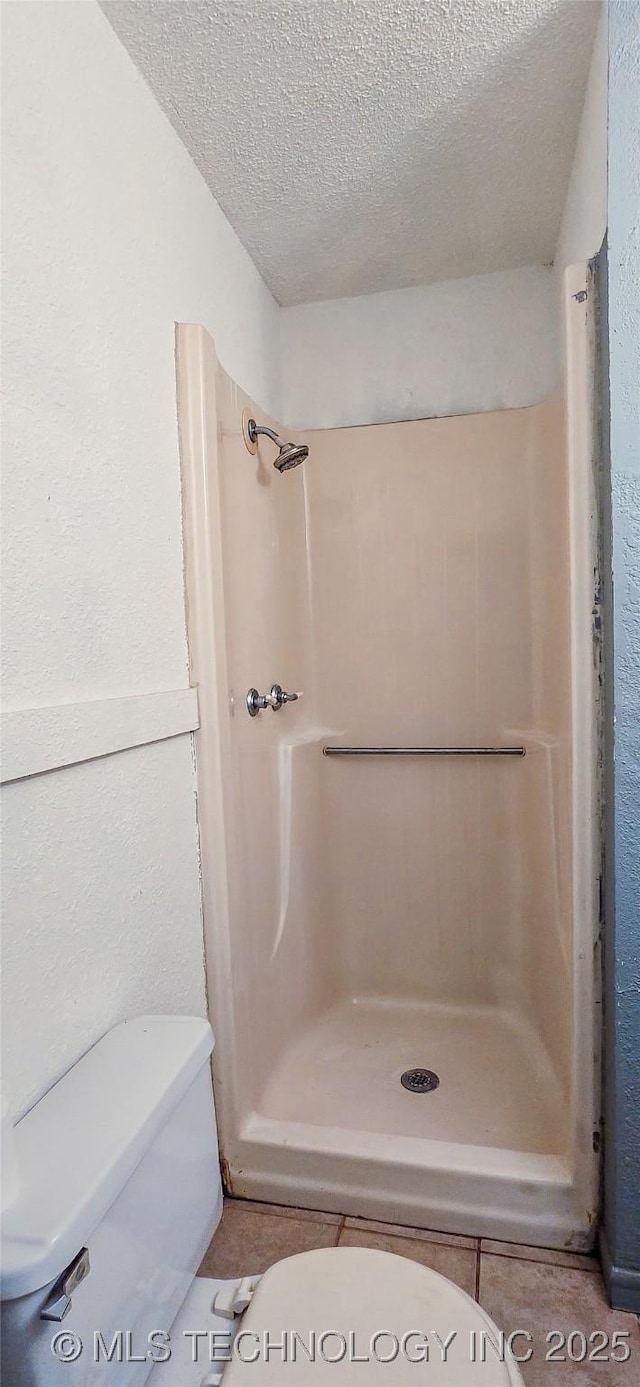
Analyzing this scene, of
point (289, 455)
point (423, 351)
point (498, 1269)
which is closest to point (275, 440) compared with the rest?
point (289, 455)

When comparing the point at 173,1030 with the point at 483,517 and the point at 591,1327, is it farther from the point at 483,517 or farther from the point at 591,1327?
the point at 483,517

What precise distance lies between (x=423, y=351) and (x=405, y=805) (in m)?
1.36

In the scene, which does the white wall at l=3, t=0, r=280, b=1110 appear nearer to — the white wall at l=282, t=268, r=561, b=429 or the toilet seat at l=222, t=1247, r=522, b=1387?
the toilet seat at l=222, t=1247, r=522, b=1387

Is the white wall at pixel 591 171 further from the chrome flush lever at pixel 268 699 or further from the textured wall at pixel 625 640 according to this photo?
the chrome flush lever at pixel 268 699

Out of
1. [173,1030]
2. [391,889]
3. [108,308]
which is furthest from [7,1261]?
[391,889]

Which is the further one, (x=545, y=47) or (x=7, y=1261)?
(x=545, y=47)

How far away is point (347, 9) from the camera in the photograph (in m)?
1.10

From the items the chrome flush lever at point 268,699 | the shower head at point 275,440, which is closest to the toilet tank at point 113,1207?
the chrome flush lever at point 268,699

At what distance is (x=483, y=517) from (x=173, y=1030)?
1560 mm

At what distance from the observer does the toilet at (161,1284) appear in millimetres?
625

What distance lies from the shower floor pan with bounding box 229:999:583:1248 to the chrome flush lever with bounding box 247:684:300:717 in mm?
901

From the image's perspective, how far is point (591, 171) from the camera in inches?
50.4

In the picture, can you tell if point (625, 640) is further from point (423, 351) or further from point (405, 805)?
point (423, 351)

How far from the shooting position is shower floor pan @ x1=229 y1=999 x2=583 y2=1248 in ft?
4.25
